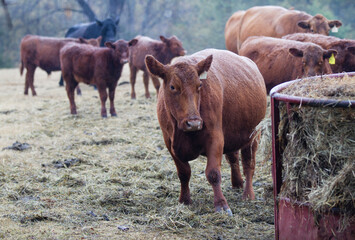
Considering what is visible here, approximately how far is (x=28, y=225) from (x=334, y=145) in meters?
2.70

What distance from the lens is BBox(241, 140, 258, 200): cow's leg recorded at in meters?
5.35

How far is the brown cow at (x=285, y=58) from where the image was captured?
7.55 metres

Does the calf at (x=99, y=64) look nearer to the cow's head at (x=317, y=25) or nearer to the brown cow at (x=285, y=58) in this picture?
the brown cow at (x=285, y=58)

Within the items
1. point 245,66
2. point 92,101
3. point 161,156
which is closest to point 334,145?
point 245,66

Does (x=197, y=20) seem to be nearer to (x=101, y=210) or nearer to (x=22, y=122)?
(x=22, y=122)

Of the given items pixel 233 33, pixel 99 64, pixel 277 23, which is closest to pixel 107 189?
pixel 99 64

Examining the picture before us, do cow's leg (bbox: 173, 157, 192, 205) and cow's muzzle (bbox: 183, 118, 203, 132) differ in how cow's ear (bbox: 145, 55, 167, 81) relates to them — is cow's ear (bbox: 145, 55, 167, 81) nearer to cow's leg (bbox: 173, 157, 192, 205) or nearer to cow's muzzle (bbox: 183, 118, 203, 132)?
cow's muzzle (bbox: 183, 118, 203, 132)

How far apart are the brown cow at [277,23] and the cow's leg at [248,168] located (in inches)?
244

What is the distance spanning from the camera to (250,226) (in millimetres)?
4395

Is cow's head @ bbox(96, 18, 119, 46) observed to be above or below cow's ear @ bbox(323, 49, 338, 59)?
below

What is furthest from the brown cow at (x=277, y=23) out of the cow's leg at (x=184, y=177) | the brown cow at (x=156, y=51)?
the cow's leg at (x=184, y=177)

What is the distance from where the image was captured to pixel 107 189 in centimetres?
575

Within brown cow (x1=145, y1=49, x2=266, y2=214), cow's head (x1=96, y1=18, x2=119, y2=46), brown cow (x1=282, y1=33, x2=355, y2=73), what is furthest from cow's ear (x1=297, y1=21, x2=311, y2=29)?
cow's head (x1=96, y1=18, x2=119, y2=46)

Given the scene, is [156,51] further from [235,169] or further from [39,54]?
[235,169]
